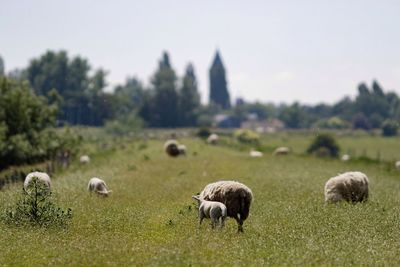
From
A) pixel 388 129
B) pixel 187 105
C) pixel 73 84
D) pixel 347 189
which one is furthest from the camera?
pixel 187 105

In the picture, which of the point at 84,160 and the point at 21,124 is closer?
the point at 21,124

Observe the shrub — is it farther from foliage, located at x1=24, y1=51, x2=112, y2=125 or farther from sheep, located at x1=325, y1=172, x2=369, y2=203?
sheep, located at x1=325, y1=172, x2=369, y2=203

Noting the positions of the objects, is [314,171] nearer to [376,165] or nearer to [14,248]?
[376,165]

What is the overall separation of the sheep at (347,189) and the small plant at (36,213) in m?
12.4

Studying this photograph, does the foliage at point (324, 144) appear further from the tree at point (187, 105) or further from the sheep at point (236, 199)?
the tree at point (187, 105)

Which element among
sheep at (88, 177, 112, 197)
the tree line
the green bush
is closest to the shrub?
the tree line

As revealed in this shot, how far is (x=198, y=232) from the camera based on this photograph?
16.9 metres

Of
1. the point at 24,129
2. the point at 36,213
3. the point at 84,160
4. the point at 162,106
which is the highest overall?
the point at 162,106

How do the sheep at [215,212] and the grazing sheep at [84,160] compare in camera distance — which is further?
the grazing sheep at [84,160]

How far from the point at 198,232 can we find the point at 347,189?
1065cm

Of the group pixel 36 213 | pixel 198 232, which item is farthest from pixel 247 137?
pixel 198 232

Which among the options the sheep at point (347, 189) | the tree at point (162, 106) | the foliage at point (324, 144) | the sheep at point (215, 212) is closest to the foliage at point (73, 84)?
the tree at point (162, 106)

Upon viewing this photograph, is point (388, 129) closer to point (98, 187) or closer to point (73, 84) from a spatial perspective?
point (73, 84)

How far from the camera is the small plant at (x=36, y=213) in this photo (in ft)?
62.1
